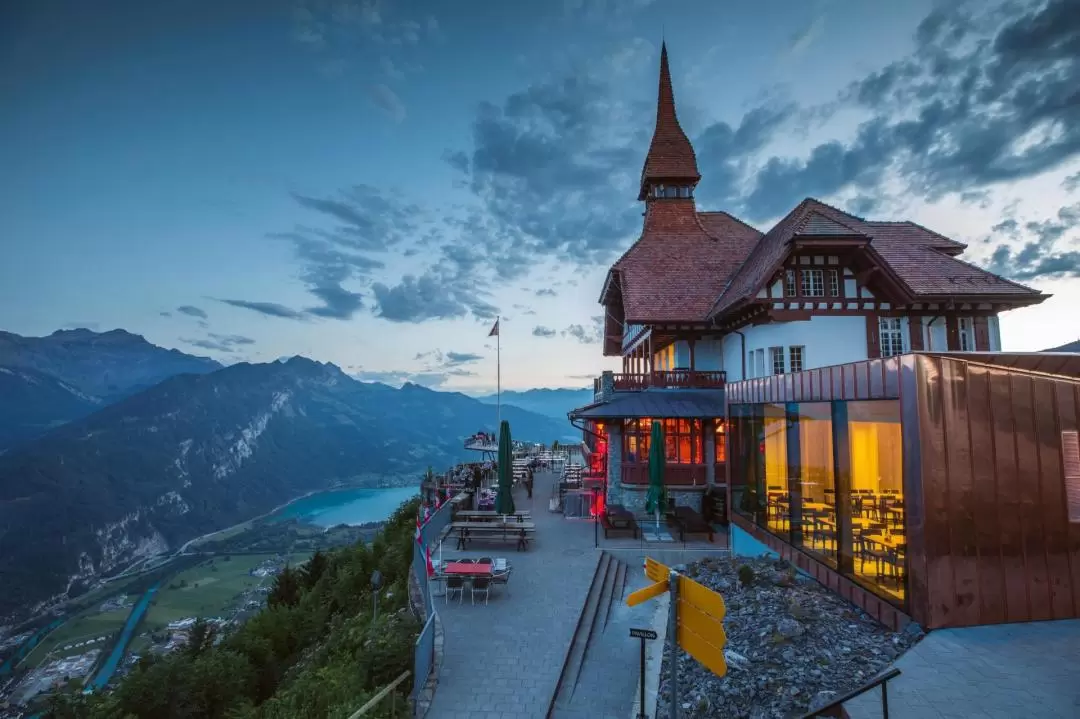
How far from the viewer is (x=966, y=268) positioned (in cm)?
2066

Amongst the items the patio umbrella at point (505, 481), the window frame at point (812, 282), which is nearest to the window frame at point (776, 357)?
the window frame at point (812, 282)

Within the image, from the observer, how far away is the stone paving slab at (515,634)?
760cm

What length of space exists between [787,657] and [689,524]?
→ 9.49 m

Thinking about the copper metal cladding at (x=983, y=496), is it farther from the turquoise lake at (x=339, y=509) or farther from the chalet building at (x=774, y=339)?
the turquoise lake at (x=339, y=509)

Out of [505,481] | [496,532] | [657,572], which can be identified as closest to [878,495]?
[657,572]

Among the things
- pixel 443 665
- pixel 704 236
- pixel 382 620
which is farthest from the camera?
pixel 704 236

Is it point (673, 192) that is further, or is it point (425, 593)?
point (673, 192)

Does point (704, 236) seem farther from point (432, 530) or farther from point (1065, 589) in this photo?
point (1065, 589)

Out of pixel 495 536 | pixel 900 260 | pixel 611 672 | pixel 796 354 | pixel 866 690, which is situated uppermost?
pixel 900 260

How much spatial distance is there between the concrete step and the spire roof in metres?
22.7

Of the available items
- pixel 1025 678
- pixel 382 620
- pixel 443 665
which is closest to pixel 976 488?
pixel 1025 678

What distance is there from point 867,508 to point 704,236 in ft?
69.5

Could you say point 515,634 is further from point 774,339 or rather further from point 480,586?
point 774,339

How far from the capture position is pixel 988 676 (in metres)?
5.77
